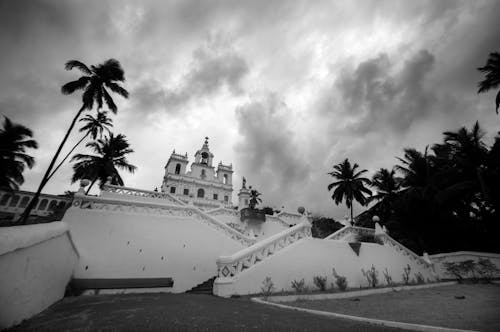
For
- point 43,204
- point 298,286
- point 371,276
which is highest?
point 43,204

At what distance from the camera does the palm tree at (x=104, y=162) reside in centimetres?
2195

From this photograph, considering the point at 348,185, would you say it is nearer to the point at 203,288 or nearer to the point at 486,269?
the point at 486,269

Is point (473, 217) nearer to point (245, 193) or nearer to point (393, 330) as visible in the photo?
point (393, 330)

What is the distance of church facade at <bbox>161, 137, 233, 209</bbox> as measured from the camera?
40.2 m

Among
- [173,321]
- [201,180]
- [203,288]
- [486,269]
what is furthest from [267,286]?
[201,180]

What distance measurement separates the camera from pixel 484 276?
11.8 metres

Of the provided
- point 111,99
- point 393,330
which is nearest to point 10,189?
point 111,99

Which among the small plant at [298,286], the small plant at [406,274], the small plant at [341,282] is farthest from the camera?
the small plant at [406,274]

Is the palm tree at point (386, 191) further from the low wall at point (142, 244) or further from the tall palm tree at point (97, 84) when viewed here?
the tall palm tree at point (97, 84)

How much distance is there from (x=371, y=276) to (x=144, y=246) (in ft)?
33.7

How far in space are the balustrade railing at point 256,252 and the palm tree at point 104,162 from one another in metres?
21.1

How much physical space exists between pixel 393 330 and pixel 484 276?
1491 cm

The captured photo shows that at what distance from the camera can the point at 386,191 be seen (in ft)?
81.6

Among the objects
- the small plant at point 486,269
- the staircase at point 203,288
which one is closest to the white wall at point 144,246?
the staircase at point 203,288
